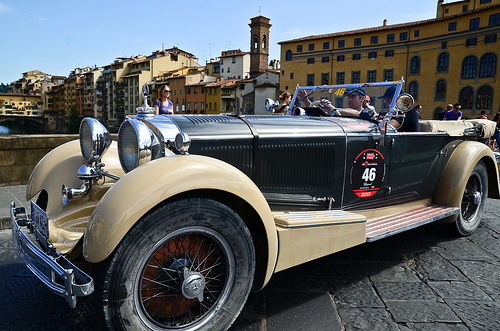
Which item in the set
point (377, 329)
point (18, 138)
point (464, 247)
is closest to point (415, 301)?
point (377, 329)

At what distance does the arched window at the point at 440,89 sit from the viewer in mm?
37719

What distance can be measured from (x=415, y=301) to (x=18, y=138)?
6.45 metres

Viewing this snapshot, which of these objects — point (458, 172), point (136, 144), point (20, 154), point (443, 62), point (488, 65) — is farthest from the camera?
point (443, 62)

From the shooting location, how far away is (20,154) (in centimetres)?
629

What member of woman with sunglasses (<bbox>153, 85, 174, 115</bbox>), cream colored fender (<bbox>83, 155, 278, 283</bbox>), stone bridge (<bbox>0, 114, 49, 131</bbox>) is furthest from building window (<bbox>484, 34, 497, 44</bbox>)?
stone bridge (<bbox>0, 114, 49, 131</bbox>)

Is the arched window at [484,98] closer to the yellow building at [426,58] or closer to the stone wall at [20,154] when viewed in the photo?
the yellow building at [426,58]

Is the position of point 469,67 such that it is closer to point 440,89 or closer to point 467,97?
point 467,97

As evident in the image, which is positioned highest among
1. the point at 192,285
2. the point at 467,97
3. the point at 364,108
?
the point at 467,97

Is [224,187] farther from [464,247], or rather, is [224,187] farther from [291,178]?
[464,247]

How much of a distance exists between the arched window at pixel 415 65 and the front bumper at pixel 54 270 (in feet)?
145

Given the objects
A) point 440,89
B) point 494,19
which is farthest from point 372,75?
point 494,19

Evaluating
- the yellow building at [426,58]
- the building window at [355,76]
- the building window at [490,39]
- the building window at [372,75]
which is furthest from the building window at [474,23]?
the building window at [355,76]

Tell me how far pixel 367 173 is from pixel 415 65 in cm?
4263

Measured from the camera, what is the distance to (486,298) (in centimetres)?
267
